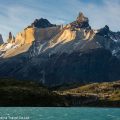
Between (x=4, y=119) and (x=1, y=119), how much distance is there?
1155mm

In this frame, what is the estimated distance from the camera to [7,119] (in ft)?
545

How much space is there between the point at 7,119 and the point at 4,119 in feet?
5.00

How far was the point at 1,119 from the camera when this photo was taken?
541ft

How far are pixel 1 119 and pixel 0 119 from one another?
0.43m

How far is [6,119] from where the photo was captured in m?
166

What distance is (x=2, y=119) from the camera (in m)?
165

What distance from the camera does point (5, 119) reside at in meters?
166

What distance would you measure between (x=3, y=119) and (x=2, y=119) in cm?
58

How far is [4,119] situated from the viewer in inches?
6496

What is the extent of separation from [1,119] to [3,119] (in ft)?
2.61

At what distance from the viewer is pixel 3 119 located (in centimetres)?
16488

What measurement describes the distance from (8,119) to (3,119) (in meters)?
2.07

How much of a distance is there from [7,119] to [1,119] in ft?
8.04

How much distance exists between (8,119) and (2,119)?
91.6 inches
